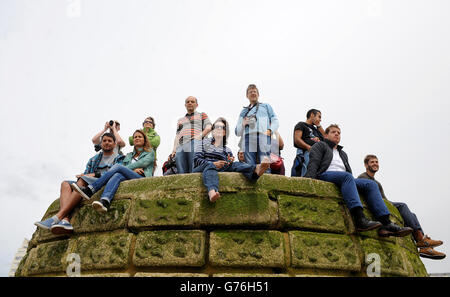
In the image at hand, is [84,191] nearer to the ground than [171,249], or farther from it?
farther from it

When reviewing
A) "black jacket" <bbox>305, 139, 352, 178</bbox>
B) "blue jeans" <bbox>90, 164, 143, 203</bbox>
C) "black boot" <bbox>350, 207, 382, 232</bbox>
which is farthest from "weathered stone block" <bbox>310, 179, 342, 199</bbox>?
"blue jeans" <bbox>90, 164, 143, 203</bbox>

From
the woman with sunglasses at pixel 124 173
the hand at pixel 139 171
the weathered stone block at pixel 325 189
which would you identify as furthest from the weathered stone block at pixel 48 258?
the weathered stone block at pixel 325 189

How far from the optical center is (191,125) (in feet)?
18.3

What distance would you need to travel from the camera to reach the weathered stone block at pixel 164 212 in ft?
12.4

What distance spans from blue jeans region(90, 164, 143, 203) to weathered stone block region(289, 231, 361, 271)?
7.40 ft

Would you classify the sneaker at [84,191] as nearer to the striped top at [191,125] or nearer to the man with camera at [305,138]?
the striped top at [191,125]

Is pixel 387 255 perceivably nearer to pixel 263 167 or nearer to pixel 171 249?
pixel 263 167

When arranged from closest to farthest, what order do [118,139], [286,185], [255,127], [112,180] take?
[286,185] < [112,180] < [255,127] < [118,139]

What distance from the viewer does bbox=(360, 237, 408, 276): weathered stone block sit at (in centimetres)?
389

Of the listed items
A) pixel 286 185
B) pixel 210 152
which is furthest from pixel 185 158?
pixel 286 185

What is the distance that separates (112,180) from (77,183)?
0.58 m

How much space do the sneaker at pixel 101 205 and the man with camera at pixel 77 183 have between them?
541mm

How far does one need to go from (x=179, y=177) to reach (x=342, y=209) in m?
2.07
